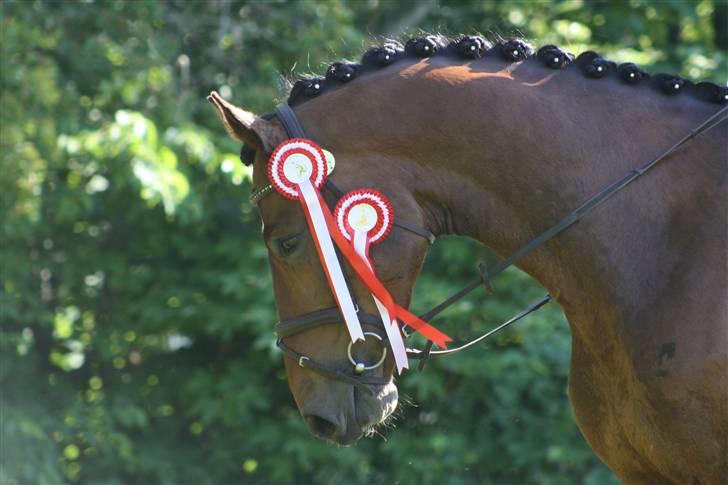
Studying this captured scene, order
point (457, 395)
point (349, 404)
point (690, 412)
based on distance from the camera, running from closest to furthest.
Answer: point (690, 412) < point (349, 404) < point (457, 395)

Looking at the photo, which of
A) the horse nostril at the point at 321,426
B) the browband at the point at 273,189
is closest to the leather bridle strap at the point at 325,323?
the horse nostril at the point at 321,426

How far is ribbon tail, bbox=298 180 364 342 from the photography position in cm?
275

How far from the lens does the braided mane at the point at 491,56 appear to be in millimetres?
2844

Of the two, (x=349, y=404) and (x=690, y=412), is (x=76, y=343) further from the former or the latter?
(x=690, y=412)

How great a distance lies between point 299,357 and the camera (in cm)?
282

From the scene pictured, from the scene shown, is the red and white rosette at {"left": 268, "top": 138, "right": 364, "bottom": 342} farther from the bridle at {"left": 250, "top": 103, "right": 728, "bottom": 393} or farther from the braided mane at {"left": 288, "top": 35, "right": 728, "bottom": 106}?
the braided mane at {"left": 288, "top": 35, "right": 728, "bottom": 106}

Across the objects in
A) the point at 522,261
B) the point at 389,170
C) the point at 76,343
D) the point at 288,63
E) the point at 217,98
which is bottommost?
the point at 76,343

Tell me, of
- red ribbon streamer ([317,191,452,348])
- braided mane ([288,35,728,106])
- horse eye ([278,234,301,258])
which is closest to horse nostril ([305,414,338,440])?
red ribbon streamer ([317,191,452,348])

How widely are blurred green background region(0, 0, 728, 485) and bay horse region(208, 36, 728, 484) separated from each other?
10.2 feet

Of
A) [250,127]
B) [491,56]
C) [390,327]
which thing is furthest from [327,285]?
[491,56]

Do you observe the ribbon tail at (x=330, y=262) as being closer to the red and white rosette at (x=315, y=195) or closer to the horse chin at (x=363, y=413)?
A: the red and white rosette at (x=315, y=195)

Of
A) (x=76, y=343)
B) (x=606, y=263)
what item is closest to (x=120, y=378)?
(x=76, y=343)

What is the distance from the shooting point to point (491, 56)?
2.94 m

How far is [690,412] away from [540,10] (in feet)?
16.3
